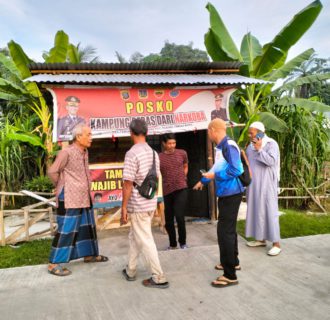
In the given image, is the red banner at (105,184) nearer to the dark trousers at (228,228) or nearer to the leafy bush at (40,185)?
the dark trousers at (228,228)

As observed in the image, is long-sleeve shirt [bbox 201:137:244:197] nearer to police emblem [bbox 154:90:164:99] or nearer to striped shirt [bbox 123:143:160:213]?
striped shirt [bbox 123:143:160:213]

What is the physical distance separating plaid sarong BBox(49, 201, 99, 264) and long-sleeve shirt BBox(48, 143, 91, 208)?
0.13m

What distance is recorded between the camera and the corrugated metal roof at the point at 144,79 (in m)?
4.99

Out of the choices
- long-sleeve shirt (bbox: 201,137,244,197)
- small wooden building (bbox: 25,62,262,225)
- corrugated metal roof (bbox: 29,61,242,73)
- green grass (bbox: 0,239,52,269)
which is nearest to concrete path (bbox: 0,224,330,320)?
green grass (bbox: 0,239,52,269)

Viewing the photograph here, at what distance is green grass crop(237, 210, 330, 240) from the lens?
18.6 ft

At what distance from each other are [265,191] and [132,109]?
2545mm

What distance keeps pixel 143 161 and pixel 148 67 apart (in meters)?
2.98

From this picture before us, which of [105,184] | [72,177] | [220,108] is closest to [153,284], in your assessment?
[72,177]

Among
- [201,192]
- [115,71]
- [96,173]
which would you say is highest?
[115,71]

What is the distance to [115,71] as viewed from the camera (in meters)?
5.76

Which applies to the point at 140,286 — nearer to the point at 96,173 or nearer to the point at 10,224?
the point at 96,173

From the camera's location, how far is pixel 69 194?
374cm

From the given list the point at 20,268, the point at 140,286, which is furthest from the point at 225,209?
Result: the point at 20,268

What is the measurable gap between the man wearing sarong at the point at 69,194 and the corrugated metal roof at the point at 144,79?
155 cm
